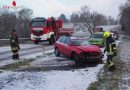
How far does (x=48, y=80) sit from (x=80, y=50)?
6.73 m

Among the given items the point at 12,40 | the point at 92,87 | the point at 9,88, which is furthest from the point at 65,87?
the point at 12,40

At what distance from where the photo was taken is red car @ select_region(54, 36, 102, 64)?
19750 millimetres

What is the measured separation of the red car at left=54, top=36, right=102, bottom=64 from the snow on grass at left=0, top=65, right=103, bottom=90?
341cm

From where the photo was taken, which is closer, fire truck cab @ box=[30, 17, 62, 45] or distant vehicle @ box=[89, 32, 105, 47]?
distant vehicle @ box=[89, 32, 105, 47]

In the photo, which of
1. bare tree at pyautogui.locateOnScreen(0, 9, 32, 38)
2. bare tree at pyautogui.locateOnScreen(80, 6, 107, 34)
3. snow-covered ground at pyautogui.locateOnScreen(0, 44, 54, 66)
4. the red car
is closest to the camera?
the red car

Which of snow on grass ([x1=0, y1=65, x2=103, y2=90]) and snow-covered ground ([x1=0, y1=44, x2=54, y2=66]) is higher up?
snow on grass ([x1=0, y1=65, x2=103, y2=90])

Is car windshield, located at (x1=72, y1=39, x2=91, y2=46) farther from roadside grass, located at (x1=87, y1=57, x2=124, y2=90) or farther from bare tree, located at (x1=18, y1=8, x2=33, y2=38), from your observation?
bare tree, located at (x1=18, y1=8, x2=33, y2=38)

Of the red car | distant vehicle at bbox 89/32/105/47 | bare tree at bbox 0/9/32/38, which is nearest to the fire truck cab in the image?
distant vehicle at bbox 89/32/105/47

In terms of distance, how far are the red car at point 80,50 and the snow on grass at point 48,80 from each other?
3.41 metres

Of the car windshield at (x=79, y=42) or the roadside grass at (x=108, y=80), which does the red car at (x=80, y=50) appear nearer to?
the car windshield at (x=79, y=42)

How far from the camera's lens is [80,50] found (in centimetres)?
1994

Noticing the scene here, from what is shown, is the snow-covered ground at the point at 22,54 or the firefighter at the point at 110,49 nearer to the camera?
the firefighter at the point at 110,49

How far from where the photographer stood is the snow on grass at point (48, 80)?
12.1 m

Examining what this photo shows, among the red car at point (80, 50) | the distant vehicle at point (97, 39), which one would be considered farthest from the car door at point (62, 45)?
the distant vehicle at point (97, 39)
